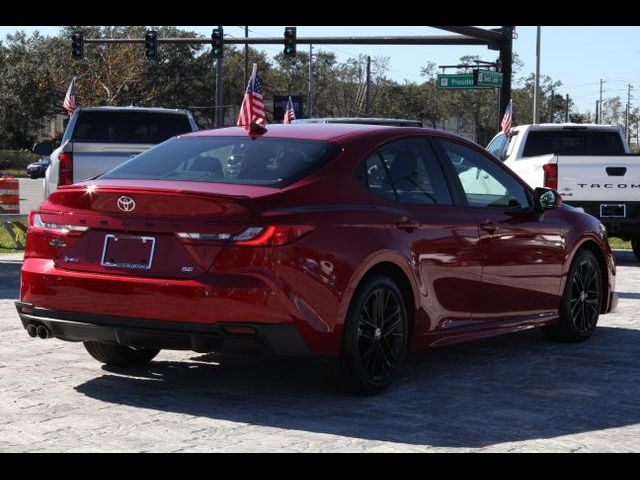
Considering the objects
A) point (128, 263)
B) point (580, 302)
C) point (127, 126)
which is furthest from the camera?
point (127, 126)

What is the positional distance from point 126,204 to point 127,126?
977cm

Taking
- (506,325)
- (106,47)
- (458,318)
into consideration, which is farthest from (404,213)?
(106,47)

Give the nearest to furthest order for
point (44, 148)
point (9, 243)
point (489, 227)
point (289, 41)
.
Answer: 1. point (489, 227)
2. point (44, 148)
3. point (9, 243)
4. point (289, 41)

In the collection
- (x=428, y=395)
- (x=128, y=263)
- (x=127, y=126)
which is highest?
(x=127, y=126)

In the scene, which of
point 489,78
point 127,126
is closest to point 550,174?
point 127,126

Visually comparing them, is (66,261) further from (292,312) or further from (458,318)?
Answer: (458,318)

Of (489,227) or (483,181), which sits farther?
(483,181)

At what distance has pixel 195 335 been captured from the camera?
607cm

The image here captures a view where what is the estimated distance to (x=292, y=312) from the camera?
607 centimetres

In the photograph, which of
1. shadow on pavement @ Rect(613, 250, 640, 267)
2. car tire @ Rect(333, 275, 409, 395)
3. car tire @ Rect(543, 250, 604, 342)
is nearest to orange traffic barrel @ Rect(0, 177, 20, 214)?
shadow on pavement @ Rect(613, 250, 640, 267)

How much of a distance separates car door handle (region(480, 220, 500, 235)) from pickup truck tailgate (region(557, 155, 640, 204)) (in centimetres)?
814

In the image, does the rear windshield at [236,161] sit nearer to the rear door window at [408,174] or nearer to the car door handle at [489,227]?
the rear door window at [408,174]

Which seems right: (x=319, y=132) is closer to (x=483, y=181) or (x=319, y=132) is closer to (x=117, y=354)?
(x=483, y=181)

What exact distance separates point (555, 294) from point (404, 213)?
2118 mm
